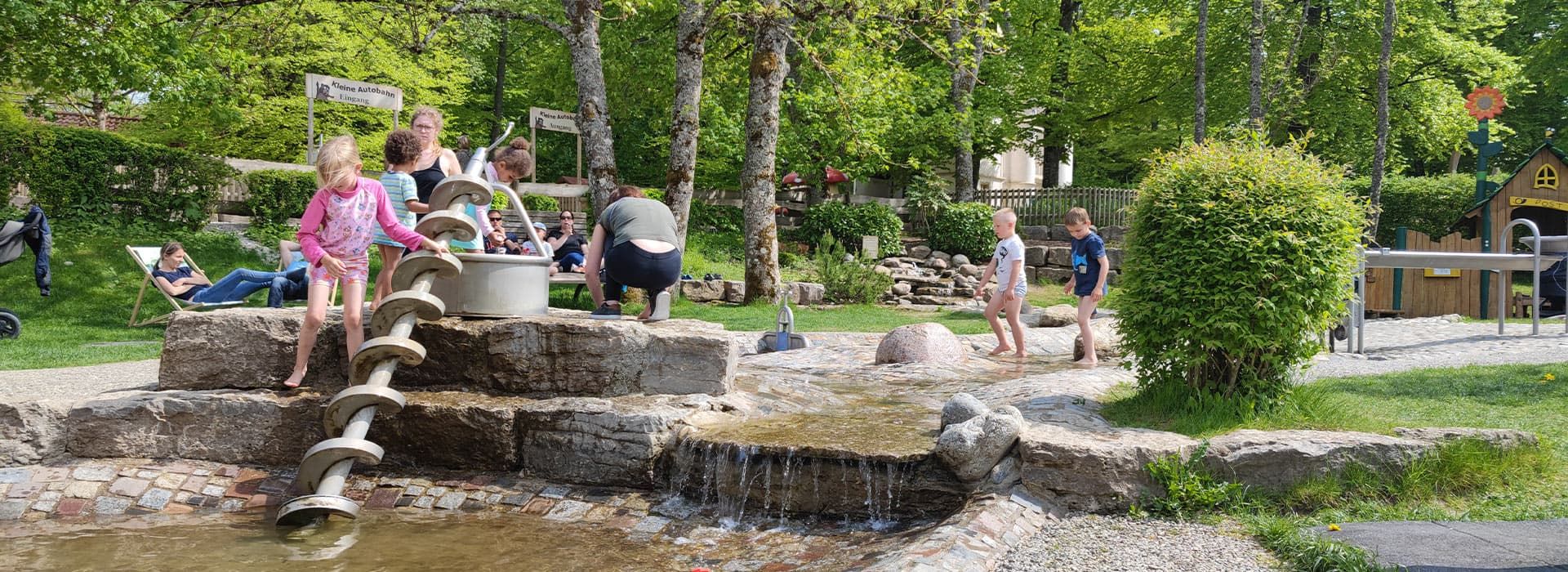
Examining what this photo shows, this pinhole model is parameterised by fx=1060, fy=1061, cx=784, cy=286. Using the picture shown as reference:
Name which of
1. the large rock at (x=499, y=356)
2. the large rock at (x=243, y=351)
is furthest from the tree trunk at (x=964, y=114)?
the large rock at (x=243, y=351)

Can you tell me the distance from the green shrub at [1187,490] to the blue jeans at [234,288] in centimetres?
898

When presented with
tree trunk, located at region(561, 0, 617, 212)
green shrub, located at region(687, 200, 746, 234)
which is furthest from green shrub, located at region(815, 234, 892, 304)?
green shrub, located at region(687, 200, 746, 234)

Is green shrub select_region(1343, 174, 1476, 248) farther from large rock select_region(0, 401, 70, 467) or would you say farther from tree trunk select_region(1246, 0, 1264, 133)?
large rock select_region(0, 401, 70, 467)

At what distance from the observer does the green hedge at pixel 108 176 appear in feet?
50.1

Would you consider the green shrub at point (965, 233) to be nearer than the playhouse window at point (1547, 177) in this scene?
No

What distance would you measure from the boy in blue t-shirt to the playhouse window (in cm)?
1209

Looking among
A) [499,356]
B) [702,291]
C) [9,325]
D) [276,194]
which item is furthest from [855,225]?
[499,356]

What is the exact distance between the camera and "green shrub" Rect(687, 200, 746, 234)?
23.4 m

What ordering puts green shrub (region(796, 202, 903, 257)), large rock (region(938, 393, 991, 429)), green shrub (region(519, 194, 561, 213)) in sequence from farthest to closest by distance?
green shrub (region(796, 202, 903, 257)) → green shrub (region(519, 194, 561, 213)) → large rock (region(938, 393, 991, 429))

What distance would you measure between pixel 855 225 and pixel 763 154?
25.5ft

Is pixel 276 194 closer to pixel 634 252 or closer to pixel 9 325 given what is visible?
pixel 9 325

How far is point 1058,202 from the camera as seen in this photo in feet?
86.3

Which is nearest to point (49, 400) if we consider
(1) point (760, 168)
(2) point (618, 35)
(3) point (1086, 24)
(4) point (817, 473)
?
(4) point (817, 473)

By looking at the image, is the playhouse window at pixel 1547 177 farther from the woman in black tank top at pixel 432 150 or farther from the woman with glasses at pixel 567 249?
the woman in black tank top at pixel 432 150
